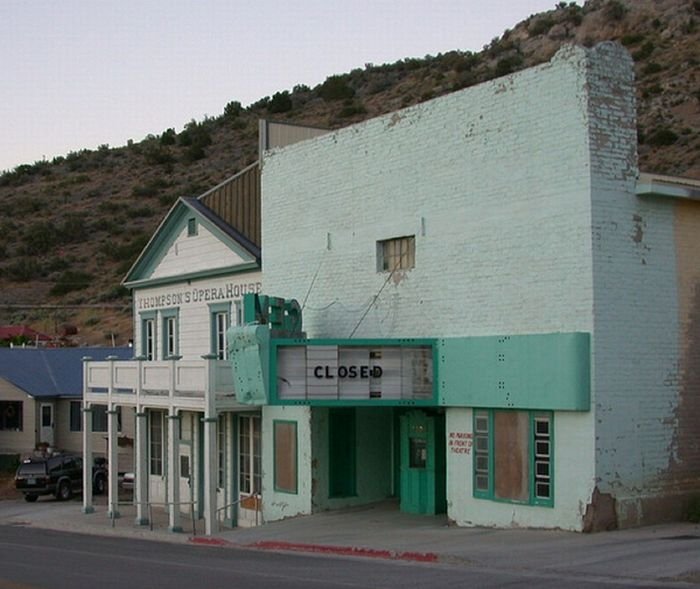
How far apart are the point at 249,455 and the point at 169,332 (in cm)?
554

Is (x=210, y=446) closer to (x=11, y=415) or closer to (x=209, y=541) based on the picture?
(x=209, y=541)

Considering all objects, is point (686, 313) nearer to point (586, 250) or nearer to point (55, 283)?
point (586, 250)

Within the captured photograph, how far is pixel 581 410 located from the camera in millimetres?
18453

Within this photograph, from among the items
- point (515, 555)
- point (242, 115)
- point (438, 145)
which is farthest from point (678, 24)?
point (515, 555)

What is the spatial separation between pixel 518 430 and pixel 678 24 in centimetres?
5265

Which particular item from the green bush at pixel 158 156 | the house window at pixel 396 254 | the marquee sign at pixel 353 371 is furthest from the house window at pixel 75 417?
the green bush at pixel 158 156

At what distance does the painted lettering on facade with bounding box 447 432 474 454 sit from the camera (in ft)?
68.3

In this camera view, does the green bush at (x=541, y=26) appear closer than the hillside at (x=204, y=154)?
No

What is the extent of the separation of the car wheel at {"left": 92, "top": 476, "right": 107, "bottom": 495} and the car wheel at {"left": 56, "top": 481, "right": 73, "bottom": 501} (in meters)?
1.03

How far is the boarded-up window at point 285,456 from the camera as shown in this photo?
25191 mm

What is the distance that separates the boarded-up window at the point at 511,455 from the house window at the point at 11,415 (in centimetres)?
2913

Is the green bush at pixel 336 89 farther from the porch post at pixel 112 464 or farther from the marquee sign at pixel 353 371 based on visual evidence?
the marquee sign at pixel 353 371

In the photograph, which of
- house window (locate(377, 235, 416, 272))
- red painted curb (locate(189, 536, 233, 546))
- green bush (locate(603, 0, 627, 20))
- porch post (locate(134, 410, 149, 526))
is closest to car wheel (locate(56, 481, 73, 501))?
porch post (locate(134, 410, 149, 526))

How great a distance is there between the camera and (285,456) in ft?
83.8
